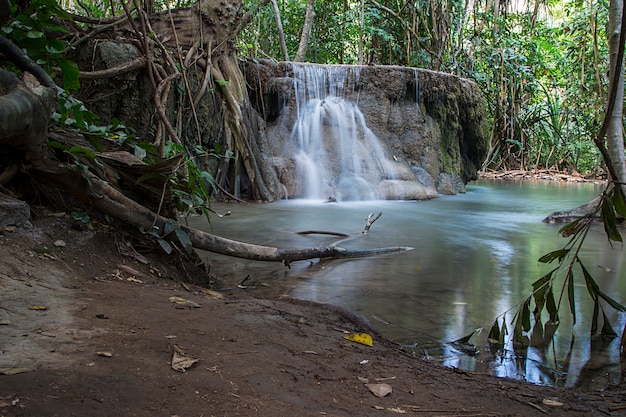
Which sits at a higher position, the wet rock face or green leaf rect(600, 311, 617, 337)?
the wet rock face

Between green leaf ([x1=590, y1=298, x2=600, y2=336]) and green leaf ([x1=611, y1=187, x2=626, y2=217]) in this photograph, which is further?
green leaf ([x1=590, y1=298, x2=600, y2=336])

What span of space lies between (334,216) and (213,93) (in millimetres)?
2737

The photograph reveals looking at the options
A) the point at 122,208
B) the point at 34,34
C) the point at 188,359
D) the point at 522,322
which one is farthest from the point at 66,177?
the point at 522,322

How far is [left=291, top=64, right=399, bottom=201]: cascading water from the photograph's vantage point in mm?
10398

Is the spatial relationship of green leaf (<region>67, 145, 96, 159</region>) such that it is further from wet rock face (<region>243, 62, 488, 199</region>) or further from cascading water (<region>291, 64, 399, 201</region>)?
cascading water (<region>291, 64, 399, 201</region>)

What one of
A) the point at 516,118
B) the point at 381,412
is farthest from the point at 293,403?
the point at 516,118

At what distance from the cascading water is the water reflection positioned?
5.51 ft

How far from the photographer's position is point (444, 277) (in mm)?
4445

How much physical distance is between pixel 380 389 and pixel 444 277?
268 centimetres

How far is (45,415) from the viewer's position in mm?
1275

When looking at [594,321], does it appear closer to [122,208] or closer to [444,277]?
[444,277]

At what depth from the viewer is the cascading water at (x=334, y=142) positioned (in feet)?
34.1

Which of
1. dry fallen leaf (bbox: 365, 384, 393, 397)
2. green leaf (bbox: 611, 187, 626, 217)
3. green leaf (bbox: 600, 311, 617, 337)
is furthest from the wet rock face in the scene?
dry fallen leaf (bbox: 365, 384, 393, 397)

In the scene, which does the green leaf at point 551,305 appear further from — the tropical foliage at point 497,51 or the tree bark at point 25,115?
the tropical foliage at point 497,51
